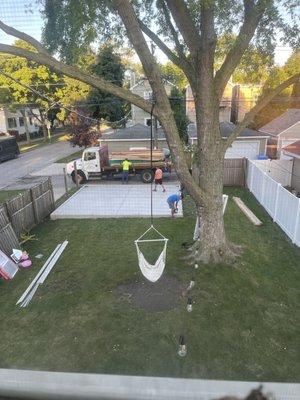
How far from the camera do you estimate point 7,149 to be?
30.2 metres

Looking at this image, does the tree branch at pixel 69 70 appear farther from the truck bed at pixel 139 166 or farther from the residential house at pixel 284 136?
the residential house at pixel 284 136

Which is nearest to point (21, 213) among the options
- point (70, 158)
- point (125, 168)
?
point (125, 168)

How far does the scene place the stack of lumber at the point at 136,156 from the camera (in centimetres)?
2011

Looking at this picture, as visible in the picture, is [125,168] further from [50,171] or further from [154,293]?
[154,293]

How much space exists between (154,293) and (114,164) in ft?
43.8

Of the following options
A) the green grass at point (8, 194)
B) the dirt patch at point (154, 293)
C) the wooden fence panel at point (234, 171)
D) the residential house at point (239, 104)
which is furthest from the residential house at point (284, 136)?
the dirt patch at point (154, 293)

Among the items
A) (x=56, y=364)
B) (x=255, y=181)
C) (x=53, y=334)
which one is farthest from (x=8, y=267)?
(x=255, y=181)

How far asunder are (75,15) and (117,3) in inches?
82.7

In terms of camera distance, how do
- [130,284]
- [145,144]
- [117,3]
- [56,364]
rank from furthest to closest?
[145,144] → [130,284] → [117,3] → [56,364]

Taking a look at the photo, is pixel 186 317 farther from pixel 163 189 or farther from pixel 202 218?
pixel 163 189

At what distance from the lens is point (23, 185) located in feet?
68.4

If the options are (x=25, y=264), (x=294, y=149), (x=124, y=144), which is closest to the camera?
(x=25, y=264)

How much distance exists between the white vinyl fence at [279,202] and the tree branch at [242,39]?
4.48m

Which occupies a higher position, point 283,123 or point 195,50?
point 195,50
